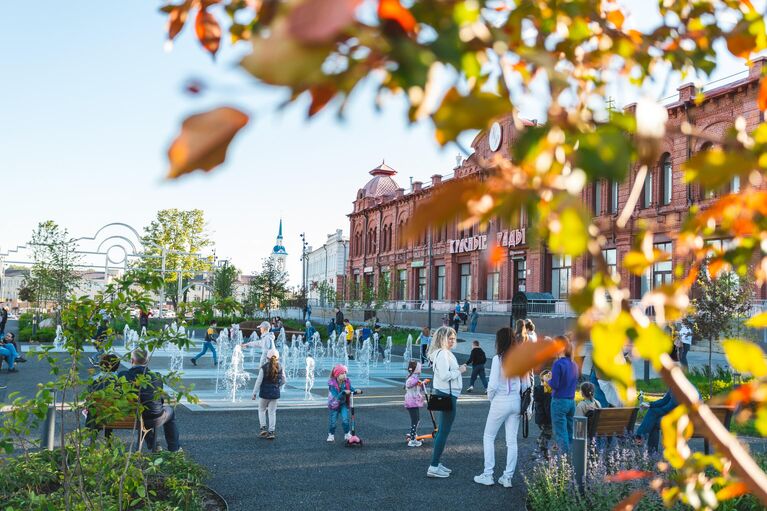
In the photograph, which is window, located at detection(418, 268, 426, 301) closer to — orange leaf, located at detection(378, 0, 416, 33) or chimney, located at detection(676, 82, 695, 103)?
chimney, located at detection(676, 82, 695, 103)

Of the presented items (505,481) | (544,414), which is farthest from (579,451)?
(544,414)

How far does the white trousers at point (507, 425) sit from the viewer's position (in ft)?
24.7

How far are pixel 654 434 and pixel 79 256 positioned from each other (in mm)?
31031

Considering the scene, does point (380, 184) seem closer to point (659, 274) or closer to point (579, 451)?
point (659, 274)

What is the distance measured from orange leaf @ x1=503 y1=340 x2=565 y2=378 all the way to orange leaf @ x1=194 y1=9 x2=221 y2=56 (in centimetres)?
102

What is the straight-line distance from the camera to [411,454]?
9180 millimetres

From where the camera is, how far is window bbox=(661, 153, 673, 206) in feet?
102

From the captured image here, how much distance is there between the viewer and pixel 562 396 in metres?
8.05

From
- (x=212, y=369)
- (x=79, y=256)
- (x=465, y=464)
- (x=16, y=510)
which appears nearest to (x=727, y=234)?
(x=16, y=510)

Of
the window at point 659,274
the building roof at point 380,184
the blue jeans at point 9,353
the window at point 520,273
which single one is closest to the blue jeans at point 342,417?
the blue jeans at point 9,353

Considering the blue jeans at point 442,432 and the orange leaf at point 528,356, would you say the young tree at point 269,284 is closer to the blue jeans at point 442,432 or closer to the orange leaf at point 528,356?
the blue jeans at point 442,432

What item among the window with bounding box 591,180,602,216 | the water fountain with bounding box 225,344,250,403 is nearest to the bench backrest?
the water fountain with bounding box 225,344,250,403

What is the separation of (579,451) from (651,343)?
242 inches

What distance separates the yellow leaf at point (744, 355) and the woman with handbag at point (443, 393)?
6.90 m
